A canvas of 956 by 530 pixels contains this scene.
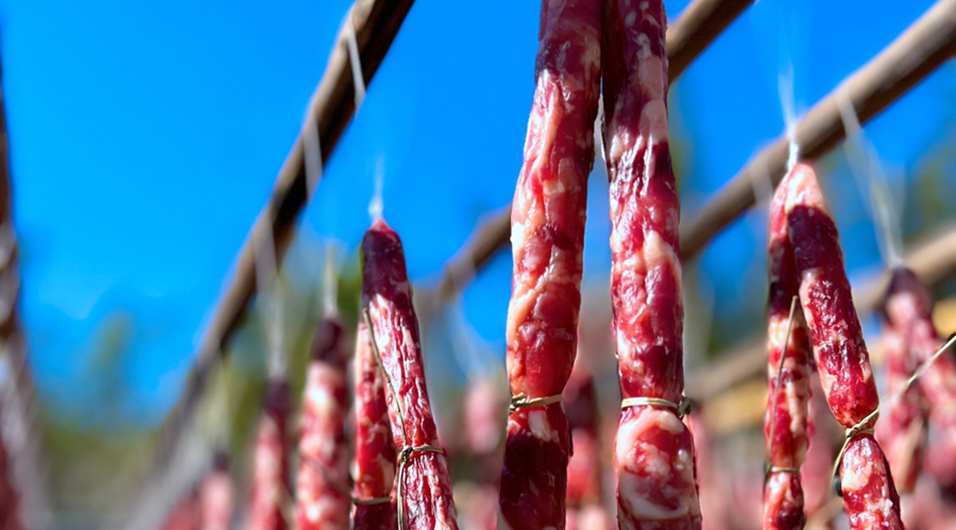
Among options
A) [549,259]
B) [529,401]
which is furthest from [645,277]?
[529,401]

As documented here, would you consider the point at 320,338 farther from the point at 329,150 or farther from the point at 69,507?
the point at 69,507

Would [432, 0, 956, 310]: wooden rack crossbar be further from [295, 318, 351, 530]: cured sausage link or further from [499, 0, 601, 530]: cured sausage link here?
[295, 318, 351, 530]: cured sausage link

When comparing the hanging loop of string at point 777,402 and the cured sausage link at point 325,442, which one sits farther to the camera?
the cured sausage link at point 325,442

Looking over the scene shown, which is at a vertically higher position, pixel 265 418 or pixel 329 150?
pixel 329 150

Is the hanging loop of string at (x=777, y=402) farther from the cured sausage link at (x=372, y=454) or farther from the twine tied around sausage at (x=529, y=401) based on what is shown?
the cured sausage link at (x=372, y=454)

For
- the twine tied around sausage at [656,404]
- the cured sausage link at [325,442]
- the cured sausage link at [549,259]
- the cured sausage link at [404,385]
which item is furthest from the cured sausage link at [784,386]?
the cured sausage link at [325,442]

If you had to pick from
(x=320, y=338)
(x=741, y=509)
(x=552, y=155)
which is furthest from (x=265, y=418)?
(x=741, y=509)

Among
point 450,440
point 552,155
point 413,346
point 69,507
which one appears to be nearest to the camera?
point 552,155
